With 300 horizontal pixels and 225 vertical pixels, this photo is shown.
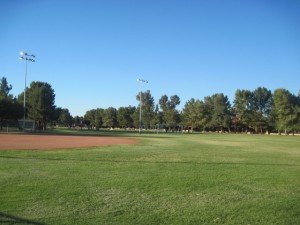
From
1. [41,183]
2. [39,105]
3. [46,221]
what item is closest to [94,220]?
[46,221]

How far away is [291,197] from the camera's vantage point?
28.9 feet

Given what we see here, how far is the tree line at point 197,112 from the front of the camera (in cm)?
8812

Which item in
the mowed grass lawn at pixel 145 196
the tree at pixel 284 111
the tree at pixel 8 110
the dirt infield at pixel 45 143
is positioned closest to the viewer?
the mowed grass lawn at pixel 145 196

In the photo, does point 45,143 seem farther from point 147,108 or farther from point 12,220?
point 147,108

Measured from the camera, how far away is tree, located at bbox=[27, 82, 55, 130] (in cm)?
8688

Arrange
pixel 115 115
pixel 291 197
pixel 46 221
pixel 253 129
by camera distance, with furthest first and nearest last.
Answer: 1. pixel 115 115
2. pixel 253 129
3. pixel 291 197
4. pixel 46 221

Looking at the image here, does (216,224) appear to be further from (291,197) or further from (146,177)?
(146,177)

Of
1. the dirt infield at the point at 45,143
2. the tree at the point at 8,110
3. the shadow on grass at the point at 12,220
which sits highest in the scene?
the tree at the point at 8,110

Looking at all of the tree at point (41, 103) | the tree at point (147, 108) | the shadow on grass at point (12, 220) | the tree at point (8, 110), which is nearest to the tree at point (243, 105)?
the tree at point (147, 108)

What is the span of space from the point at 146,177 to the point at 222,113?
117025 mm

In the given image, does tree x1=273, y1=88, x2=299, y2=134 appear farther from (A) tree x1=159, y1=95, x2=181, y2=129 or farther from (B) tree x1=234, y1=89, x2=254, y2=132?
(A) tree x1=159, y1=95, x2=181, y2=129

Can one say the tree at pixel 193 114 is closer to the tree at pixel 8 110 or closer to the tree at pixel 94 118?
the tree at pixel 94 118

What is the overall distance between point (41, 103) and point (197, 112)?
197ft

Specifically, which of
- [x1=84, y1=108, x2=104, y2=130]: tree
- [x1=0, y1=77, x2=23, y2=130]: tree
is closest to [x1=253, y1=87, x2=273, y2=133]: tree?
[x1=84, y1=108, x2=104, y2=130]: tree
